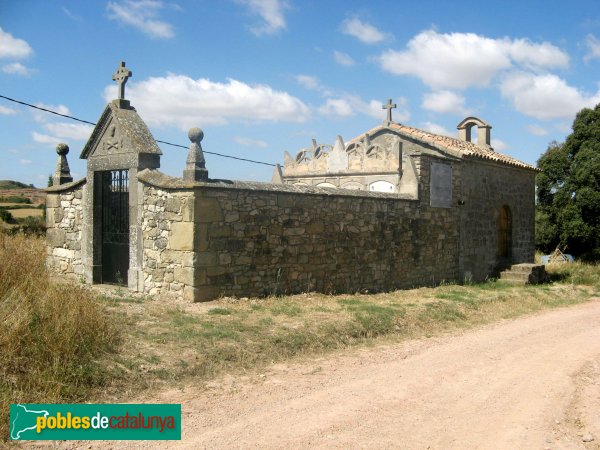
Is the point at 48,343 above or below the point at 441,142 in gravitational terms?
below

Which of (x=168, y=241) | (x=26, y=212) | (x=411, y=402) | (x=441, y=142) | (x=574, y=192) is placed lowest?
(x=411, y=402)

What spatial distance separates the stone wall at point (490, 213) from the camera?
16281 mm

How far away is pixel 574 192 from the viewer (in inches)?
965

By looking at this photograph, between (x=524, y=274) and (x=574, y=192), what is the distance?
9.98 meters

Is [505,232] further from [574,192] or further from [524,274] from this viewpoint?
[574,192]

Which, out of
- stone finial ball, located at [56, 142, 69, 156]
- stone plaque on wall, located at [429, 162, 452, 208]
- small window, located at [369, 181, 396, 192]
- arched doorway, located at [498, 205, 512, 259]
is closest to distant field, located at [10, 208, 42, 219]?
stone finial ball, located at [56, 142, 69, 156]

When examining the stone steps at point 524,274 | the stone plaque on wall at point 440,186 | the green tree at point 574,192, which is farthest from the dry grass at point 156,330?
the green tree at point 574,192

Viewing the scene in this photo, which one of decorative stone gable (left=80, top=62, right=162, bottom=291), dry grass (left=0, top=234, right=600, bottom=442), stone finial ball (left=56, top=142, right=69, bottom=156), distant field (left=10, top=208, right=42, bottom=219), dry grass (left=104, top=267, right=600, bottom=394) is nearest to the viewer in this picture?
dry grass (left=0, top=234, right=600, bottom=442)

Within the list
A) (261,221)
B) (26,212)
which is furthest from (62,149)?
(26,212)

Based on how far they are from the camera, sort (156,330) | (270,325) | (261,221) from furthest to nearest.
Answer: (261,221) < (270,325) < (156,330)

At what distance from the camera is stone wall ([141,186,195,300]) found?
9648 millimetres

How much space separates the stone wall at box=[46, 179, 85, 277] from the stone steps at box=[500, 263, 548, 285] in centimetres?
1249

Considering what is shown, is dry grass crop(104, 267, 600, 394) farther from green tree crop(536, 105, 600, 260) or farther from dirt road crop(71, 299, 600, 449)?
green tree crop(536, 105, 600, 260)

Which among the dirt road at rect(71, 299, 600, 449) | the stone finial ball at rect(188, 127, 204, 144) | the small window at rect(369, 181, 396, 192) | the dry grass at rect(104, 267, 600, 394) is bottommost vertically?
the dirt road at rect(71, 299, 600, 449)
